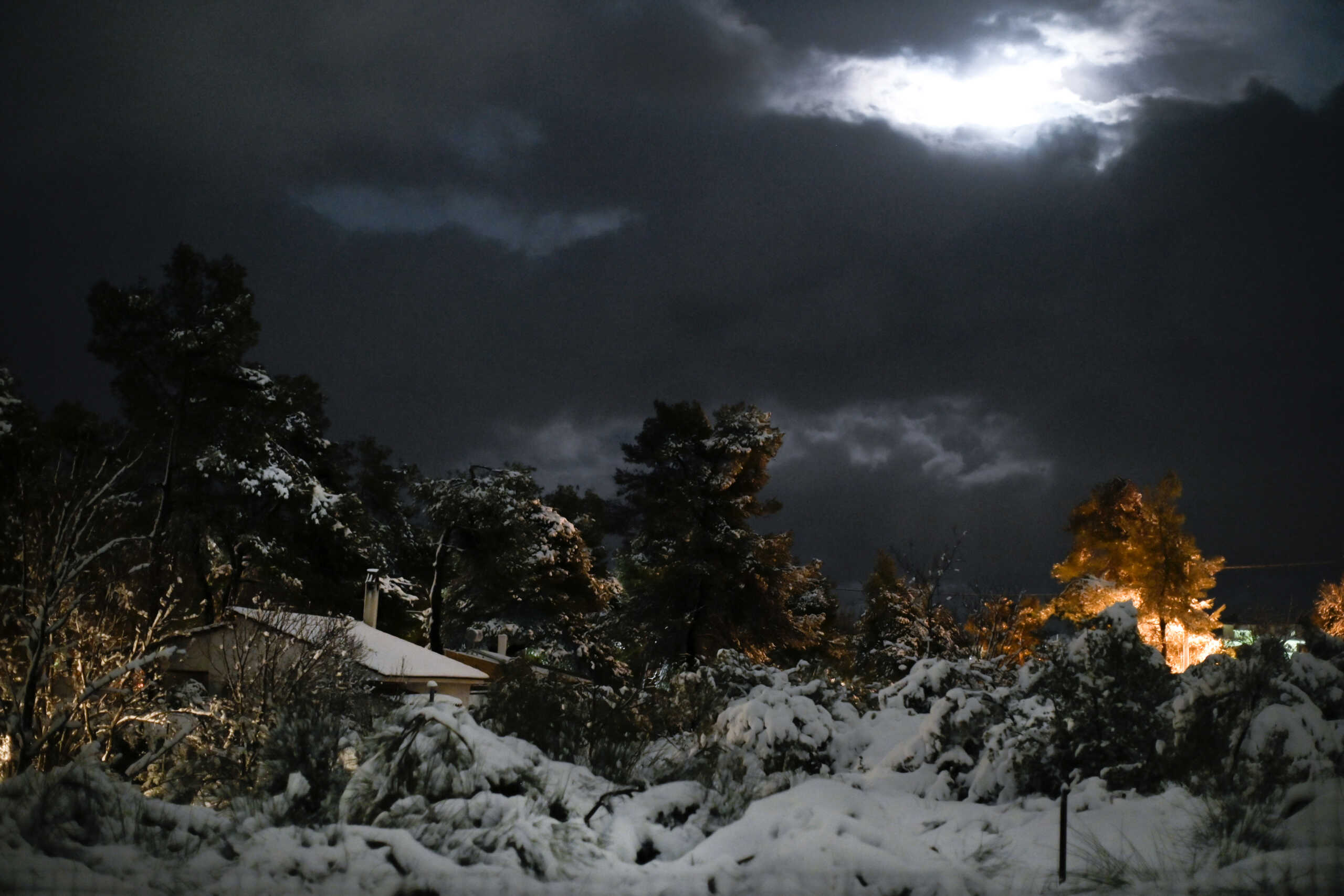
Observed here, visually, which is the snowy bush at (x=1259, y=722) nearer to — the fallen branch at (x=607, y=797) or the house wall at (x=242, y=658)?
the fallen branch at (x=607, y=797)

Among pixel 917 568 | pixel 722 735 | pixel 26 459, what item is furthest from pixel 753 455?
pixel 722 735

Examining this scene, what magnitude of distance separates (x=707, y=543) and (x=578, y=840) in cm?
2443

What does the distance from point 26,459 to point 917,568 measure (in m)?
21.3

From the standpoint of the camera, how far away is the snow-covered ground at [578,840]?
5070mm

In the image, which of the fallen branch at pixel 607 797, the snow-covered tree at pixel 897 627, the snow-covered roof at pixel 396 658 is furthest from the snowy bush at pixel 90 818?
the snow-covered tree at pixel 897 627

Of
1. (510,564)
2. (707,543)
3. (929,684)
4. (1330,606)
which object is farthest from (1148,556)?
(929,684)

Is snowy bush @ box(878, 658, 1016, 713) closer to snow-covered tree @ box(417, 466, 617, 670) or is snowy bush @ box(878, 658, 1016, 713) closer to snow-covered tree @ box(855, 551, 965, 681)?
snow-covered tree @ box(855, 551, 965, 681)

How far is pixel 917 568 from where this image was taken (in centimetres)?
2795

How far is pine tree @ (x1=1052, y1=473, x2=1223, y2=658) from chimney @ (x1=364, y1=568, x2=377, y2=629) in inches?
917

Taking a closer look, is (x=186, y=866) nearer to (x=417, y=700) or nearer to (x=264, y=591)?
(x=417, y=700)

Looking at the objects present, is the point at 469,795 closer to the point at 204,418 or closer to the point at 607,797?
the point at 607,797

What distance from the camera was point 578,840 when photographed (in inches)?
233

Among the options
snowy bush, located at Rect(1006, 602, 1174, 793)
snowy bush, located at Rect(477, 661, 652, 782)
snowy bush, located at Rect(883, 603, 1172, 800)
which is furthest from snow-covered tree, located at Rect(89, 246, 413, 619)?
snowy bush, located at Rect(1006, 602, 1174, 793)

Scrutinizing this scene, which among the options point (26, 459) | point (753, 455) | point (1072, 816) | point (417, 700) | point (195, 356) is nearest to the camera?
point (1072, 816)
